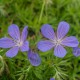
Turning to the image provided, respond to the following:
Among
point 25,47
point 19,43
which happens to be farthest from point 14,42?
point 25,47

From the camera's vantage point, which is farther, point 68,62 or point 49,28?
point 68,62

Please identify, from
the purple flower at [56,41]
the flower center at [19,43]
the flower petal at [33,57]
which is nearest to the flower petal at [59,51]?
the purple flower at [56,41]

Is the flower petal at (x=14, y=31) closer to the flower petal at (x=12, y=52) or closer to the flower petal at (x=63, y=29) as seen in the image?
the flower petal at (x=12, y=52)

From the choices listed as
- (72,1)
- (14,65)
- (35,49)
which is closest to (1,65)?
(14,65)

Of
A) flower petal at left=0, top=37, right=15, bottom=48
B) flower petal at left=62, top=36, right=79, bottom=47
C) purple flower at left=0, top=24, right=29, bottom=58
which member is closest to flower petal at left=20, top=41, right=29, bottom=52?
purple flower at left=0, top=24, right=29, bottom=58

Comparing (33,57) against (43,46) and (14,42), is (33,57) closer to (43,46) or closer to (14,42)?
(43,46)

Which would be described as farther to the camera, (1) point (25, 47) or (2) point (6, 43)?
(2) point (6, 43)

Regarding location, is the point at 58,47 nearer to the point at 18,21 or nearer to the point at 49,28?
the point at 49,28

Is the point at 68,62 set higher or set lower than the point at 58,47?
lower
